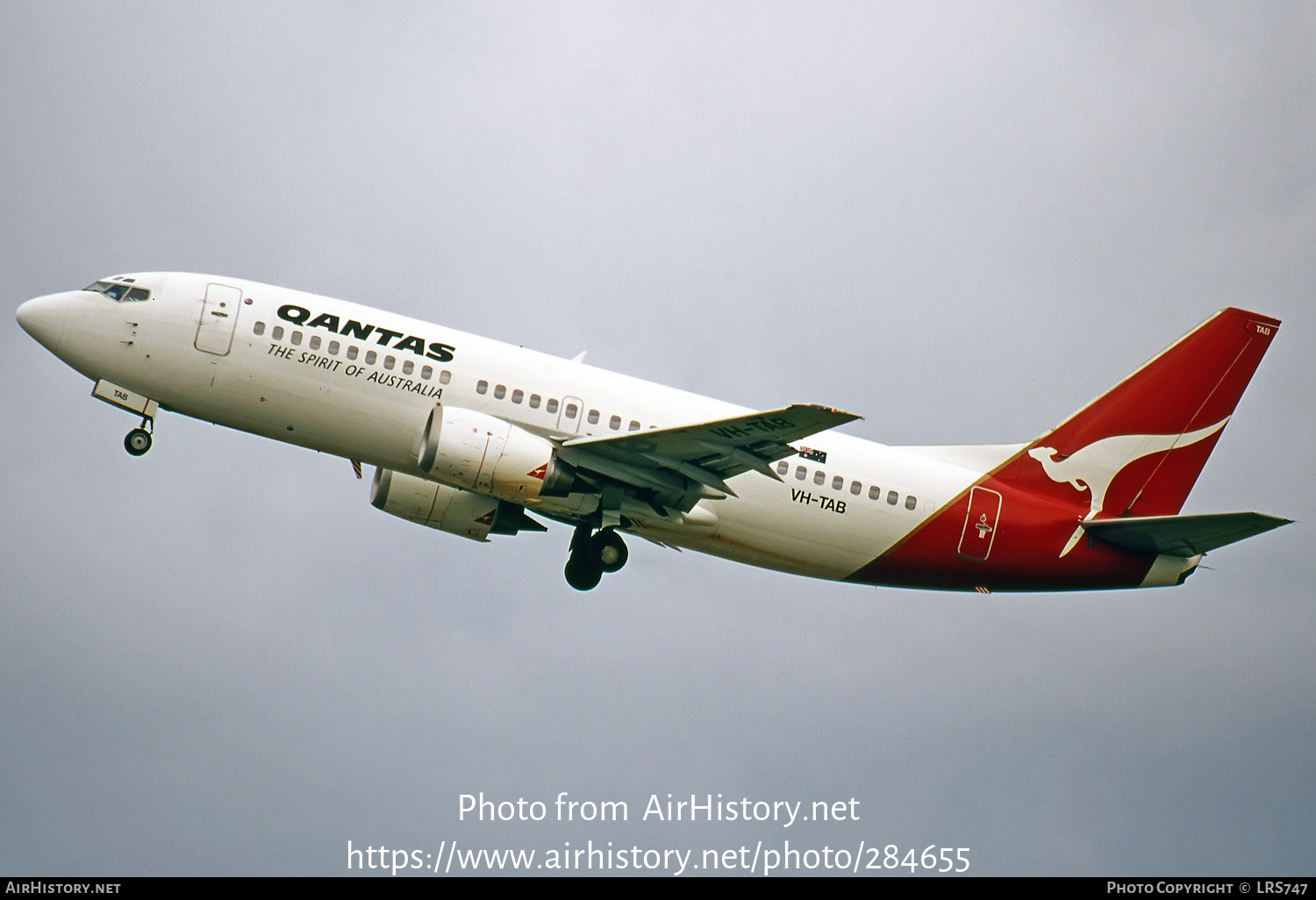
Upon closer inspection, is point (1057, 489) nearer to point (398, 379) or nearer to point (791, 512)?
point (791, 512)

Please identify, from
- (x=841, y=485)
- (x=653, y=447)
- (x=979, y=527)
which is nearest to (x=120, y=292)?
(x=653, y=447)

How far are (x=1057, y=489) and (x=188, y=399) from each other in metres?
22.5

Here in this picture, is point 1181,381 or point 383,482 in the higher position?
point 1181,381

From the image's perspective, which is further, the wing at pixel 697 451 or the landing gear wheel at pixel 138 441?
the landing gear wheel at pixel 138 441

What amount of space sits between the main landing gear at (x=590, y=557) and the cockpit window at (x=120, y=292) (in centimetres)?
1237

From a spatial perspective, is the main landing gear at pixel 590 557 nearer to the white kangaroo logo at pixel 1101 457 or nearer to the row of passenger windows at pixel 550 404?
the row of passenger windows at pixel 550 404

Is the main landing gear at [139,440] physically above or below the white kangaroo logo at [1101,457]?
below

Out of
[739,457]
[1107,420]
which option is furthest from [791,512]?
[1107,420]

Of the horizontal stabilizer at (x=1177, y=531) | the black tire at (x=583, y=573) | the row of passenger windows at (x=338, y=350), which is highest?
the row of passenger windows at (x=338, y=350)

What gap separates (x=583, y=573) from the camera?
1425 inches

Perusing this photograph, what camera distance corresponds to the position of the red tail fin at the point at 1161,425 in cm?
3697

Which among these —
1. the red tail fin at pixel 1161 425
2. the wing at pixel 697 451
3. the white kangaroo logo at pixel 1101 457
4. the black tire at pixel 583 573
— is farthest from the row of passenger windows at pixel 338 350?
the white kangaroo logo at pixel 1101 457

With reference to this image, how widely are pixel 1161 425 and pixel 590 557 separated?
16221 millimetres

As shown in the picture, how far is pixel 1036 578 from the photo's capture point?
3572cm
